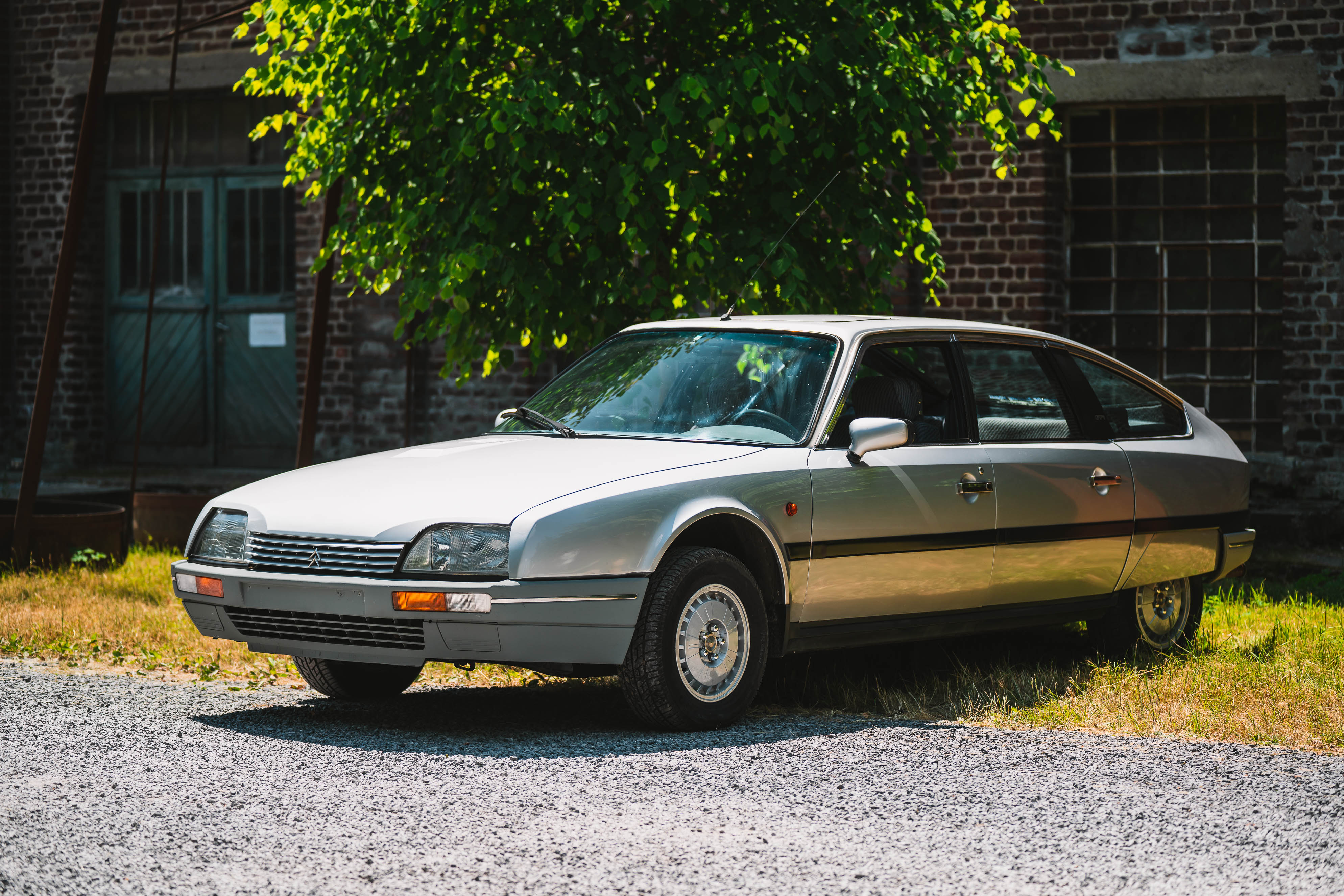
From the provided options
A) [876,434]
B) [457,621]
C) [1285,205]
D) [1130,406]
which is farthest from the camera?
[1285,205]

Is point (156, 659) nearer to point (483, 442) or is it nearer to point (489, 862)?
point (483, 442)

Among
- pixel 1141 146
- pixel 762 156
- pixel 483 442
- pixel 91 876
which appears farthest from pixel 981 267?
pixel 91 876

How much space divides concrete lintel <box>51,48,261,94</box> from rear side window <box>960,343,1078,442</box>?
33.5ft

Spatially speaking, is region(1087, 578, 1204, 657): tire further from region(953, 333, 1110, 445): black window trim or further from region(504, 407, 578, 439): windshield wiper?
region(504, 407, 578, 439): windshield wiper

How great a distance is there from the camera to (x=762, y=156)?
9.00 meters

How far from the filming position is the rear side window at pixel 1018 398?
22.5 feet

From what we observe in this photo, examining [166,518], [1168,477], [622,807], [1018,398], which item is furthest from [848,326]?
[166,518]

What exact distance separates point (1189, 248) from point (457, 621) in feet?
31.2

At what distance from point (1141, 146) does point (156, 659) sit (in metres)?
9.06

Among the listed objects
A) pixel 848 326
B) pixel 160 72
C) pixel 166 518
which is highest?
pixel 160 72

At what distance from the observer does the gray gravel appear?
4.11 meters

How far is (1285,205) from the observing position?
1287 cm

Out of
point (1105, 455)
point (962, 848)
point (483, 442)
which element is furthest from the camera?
point (1105, 455)

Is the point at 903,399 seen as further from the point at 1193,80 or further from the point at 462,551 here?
the point at 1193,80
